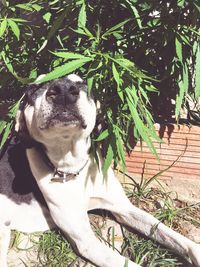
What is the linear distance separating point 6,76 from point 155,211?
119 centimetres

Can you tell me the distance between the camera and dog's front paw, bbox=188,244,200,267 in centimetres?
238

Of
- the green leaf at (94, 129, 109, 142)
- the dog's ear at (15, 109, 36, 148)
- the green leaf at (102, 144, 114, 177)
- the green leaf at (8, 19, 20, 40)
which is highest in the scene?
the green leaf at (8, 19, 20, 40)

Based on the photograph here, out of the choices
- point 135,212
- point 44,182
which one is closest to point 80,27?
point 44,182

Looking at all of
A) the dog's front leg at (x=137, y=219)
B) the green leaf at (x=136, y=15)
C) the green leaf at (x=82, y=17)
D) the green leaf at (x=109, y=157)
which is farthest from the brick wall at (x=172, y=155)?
the green leaf at (x=82, y=17)

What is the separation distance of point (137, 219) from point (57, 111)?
2.84 ft

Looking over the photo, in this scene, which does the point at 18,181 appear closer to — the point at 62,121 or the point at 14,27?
the point at 62,121

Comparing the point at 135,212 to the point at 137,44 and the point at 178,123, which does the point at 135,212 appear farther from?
the point at 137,44

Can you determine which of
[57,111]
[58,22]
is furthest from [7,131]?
[58,22]

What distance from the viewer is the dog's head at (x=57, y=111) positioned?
7.21 ft

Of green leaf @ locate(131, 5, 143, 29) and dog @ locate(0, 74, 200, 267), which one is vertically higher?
green leaf @ locate(131, 5, 143, 29)

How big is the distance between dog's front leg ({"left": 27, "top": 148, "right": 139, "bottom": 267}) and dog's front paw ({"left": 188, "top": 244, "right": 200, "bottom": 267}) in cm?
36

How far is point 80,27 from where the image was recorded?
231 cm

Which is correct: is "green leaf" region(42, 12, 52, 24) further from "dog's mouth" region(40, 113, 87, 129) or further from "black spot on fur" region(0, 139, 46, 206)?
"black spot on fur" region(0, 139, 46, 206)

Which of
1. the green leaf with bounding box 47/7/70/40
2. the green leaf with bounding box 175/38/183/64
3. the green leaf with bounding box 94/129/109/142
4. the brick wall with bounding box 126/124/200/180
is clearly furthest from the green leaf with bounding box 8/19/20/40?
the brick wall with bounding box 126/124/200/180
